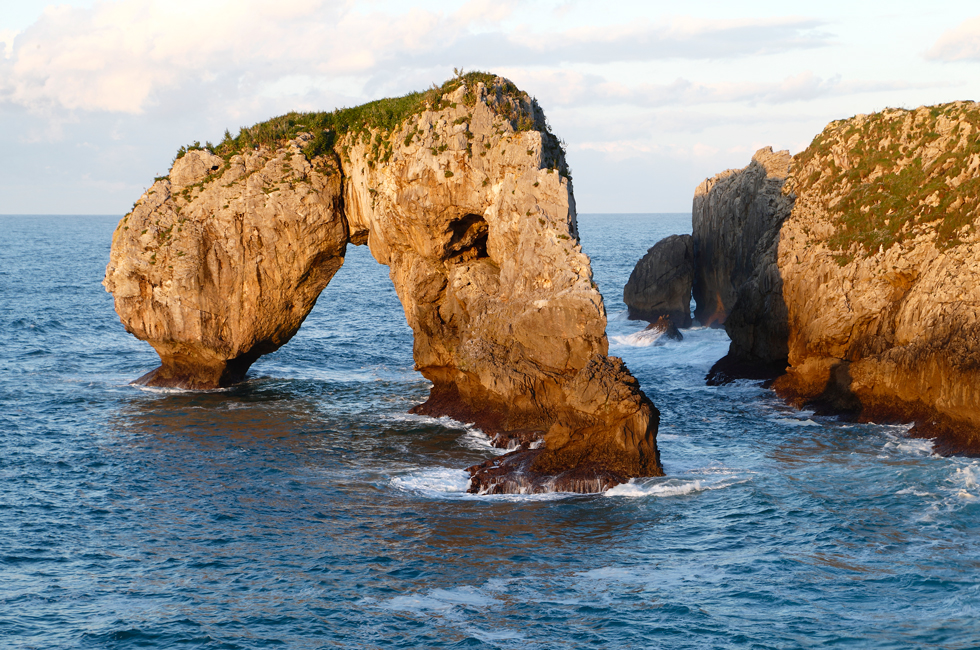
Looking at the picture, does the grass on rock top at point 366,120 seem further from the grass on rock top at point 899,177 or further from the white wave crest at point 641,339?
the white wave crest at point 641,339

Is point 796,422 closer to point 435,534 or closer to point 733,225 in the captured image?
point 435,534

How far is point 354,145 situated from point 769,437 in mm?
22659

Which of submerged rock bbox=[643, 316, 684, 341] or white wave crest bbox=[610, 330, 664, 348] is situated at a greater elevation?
submerged rock bbox=[643, 316, 684, 341]

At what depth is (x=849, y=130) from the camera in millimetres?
45562

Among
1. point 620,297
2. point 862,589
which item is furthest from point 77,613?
point 620,297

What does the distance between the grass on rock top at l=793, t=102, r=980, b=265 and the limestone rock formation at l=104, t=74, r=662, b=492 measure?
1380 cm

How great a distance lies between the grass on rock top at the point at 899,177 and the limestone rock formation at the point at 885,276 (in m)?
0.06

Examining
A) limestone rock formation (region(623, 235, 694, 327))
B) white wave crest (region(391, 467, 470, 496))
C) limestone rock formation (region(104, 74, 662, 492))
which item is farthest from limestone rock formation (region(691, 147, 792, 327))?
white wave crest (region(391, 467, 470, 496))

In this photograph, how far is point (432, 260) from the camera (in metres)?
41.4

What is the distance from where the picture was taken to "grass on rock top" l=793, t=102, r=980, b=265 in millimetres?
39094

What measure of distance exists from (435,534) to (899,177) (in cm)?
2857

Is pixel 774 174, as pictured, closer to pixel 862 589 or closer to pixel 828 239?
pixel 828 239

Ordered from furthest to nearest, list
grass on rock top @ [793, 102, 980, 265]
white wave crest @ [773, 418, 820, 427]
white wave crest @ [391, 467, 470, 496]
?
grass on rock top @ [793, 102, 980, 265] < white wave crest @ [773, 418, 820, 427] < white wave crest @ [391, 467, 470, 496]

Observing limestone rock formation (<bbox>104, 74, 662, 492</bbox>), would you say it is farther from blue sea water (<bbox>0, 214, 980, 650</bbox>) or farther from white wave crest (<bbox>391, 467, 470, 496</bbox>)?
blue sea water (<bbox>0, 214, 980, 650</bbox>)
